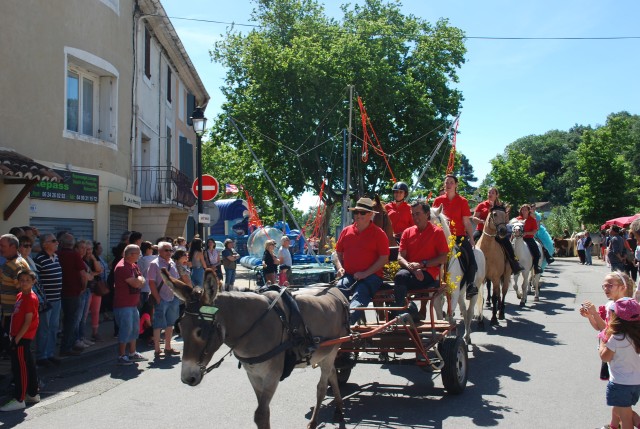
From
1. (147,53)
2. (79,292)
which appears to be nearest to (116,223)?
(147,53)

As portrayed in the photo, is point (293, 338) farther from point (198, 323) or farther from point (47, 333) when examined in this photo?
point (47, 333)

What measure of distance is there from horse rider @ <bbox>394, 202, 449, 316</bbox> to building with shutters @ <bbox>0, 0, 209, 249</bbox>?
7165 millimetres

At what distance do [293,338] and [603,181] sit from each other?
41.0 meters

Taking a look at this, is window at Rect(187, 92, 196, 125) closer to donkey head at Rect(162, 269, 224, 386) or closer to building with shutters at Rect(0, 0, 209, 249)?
Result: building with shutters at Rect(0, 0, 209, 249)

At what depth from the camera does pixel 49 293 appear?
970cm

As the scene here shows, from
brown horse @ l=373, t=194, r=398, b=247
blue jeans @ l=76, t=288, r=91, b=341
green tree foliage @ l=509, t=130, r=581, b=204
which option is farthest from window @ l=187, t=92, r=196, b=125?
green tree foliage @ l=509, t=130, r=581, b=204

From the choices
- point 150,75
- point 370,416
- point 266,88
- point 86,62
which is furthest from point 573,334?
point 266,88

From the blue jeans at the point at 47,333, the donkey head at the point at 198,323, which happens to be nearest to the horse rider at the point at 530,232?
the blue jeans at the point at 47,333

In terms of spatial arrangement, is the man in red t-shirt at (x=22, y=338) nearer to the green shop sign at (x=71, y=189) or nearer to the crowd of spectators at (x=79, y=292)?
the crowd of spectators at (x=79, y=292)

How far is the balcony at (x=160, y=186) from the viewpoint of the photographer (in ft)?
61.9

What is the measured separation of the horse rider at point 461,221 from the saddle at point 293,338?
18.5 feet

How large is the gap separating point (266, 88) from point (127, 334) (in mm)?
25855

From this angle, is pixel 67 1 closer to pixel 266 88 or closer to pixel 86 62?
pixel 86 62

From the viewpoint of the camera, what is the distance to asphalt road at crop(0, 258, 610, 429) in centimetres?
669
